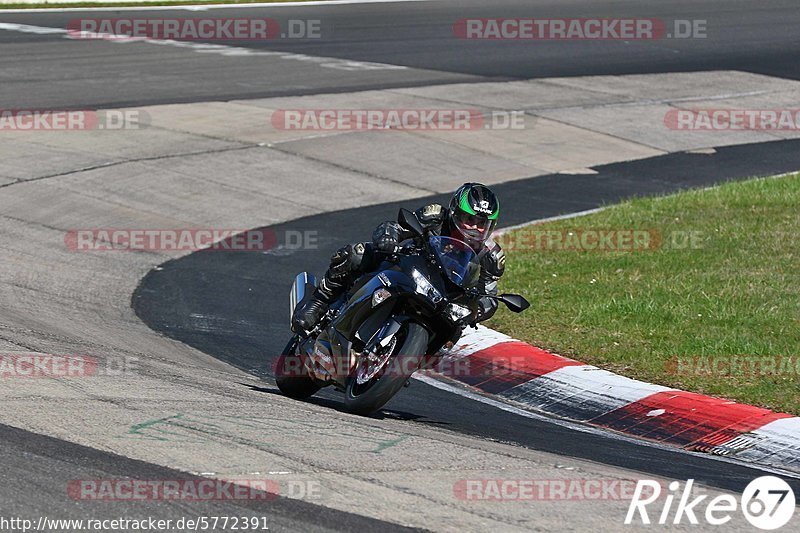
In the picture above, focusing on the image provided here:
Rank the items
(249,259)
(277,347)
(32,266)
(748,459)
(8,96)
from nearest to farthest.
→ (748,459)
(277,347)
(32,266)
(249,259)
(8,96)

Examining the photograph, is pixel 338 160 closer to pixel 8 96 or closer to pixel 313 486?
pixel 8 96

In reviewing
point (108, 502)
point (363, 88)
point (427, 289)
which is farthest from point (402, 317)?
point (363, 88)

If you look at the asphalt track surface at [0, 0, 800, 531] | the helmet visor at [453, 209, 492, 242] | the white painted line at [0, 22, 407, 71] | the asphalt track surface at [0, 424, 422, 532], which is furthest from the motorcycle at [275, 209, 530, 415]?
the white painted line at [0, 22, 407, 71]

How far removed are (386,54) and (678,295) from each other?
1519cm

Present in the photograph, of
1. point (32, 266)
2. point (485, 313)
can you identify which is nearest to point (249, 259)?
point (32, 266)

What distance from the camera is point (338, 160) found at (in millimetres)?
17406

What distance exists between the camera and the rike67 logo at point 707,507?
5.79 m

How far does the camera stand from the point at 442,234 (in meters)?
8.34

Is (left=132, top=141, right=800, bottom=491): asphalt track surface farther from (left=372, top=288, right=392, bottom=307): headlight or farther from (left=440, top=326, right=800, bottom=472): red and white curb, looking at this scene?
(left=372, top=288, right=392, bottom=307): headlight

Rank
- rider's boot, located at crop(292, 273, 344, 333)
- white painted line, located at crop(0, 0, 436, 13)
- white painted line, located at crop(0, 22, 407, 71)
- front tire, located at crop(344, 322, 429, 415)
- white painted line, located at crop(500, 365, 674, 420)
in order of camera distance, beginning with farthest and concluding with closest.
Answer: white painted line, located at crop(0, 0, 436, 13), white painted line, located at crop(0, 22, 407, 71), white painted line, located at crop(500, 365, 674, 420), rider's boot, located at crop(292, 273, 344, 333), front tire, located at crop(344, 322, 429, 415)

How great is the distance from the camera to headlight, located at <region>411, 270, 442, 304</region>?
777cm

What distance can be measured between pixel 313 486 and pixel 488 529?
893 mm

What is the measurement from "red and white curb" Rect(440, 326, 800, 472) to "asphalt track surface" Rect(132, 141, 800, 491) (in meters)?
0.31

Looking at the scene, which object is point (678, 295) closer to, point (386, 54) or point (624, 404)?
point (624, 404)
